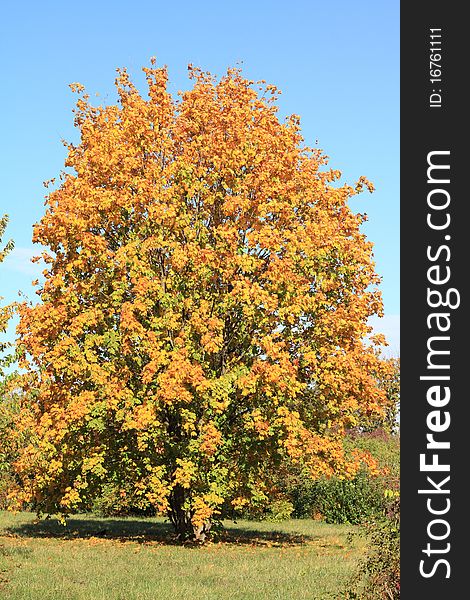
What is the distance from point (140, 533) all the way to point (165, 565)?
30.1 ft

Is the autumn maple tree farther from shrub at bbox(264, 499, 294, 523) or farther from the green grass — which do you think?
shrub at bbox(264, 499, 294, 523)

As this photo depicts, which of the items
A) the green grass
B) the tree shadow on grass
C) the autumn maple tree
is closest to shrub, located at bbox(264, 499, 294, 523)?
the tree shadow on grass

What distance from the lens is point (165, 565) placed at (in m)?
19.1

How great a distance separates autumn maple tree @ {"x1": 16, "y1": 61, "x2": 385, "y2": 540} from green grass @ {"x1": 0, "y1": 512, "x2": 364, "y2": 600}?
1335 mm

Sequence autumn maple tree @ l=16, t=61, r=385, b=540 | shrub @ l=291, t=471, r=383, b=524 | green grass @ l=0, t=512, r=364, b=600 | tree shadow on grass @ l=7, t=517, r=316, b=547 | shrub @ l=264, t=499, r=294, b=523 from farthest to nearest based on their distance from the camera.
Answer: shrub @ l=264, t=499, r=294, b=523 < shrub @ l=291, t=471, r=383, b=524 < tree shadow on grass @ l=7, t=517, r=316, b=547 < autumn maple tree @ l=16, t=61, r=385, b=540 < green grass @ l=0, t=512, r=364, b=600

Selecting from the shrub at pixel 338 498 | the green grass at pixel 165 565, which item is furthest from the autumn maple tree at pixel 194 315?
the shrub at pixel 338 498

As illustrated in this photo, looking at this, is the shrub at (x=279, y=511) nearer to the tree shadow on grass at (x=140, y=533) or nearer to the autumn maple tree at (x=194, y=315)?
the tree shadow on grass at (x=140, y=533)

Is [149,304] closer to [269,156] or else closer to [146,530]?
[269,156]

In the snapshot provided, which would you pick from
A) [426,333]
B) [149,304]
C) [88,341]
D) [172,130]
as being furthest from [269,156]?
[426,333]

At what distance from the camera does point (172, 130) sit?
2508cm

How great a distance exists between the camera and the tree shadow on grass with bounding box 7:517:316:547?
1006 inches

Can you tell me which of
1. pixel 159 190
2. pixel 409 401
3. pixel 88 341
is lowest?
pixel 409 401

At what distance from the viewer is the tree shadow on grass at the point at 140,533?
83.8ft

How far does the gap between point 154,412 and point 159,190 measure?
20.7ft
